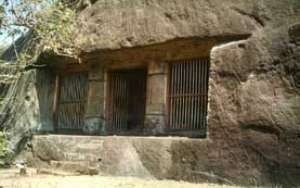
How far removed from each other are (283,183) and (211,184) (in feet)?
4.03

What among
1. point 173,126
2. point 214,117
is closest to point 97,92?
point 173,126

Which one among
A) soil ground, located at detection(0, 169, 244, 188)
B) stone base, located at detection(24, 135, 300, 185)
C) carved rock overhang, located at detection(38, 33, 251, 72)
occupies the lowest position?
soil ground, located at detection(0, 169, 244, 188)

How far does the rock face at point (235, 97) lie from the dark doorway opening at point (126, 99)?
1.51m

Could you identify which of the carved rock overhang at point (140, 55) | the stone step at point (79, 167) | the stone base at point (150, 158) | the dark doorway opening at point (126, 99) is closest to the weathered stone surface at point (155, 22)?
the carved rock overhang at point (140, 55)

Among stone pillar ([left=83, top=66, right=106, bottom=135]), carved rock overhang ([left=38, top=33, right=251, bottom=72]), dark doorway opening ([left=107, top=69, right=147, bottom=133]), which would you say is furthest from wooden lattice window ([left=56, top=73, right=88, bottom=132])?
dark doorway opening ([left=107, top=69, right=147, bottom=133])

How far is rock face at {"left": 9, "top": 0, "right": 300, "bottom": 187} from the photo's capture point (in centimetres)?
839

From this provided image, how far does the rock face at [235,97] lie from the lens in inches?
330

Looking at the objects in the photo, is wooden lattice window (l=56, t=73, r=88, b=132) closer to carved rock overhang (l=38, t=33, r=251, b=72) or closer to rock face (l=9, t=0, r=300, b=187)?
carved rock overhang (l=38, t=33, r=251, b=72)

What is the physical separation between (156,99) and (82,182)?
8.94ft

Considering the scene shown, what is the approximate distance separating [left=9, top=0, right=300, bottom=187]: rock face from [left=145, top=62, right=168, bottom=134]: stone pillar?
79 cm

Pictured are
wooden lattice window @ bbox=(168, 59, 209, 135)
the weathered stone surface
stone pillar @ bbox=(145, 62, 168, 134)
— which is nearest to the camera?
the weathered stone surface

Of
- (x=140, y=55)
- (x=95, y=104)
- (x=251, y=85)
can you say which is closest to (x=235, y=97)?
(x=251, y=85)

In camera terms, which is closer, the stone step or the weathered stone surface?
the weathered stone surface

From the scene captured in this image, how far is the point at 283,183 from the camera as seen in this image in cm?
820
